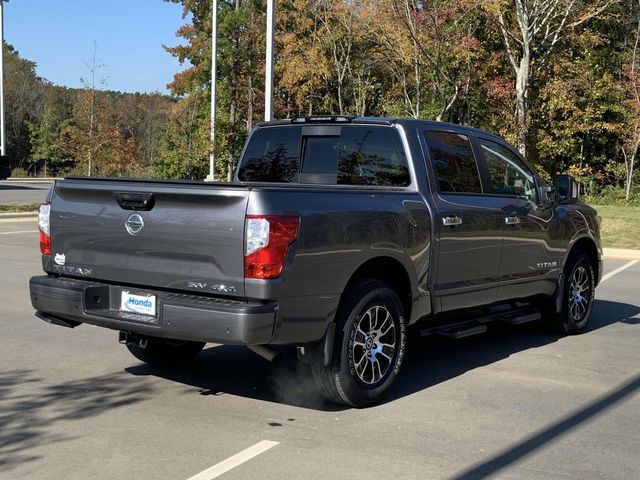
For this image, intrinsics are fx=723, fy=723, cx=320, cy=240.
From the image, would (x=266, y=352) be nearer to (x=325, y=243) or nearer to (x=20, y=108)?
(x=325, y=243)

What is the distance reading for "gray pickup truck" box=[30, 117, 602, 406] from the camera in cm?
443

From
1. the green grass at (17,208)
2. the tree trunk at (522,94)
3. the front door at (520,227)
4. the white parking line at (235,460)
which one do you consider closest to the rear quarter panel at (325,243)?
the white parking line at (235,460)

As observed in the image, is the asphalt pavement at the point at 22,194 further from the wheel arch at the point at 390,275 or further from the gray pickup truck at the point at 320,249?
the wheel arch at the point at 390,275

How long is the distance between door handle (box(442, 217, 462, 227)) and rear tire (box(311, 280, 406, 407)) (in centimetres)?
80

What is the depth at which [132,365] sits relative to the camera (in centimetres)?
619

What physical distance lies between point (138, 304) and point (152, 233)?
480 mm

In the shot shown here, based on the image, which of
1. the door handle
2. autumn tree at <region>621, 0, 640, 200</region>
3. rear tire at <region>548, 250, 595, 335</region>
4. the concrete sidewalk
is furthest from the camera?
autumn tree at <region>621, 0, 640, 200</region>

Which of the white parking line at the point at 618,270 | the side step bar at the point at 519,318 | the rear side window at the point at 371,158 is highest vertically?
the rear side window at the point at 371,158

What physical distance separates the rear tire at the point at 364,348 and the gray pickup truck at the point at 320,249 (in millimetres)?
12

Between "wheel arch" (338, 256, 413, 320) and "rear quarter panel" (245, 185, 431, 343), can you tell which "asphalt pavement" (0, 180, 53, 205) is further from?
"rear quarter panel" (245, 185, 431, 343)

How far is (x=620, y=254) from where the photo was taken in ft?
54.9

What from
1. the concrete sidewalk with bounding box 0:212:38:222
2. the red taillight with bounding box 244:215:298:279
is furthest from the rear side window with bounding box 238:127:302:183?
the concrete sidewalk with bounding box 0:212:38:222

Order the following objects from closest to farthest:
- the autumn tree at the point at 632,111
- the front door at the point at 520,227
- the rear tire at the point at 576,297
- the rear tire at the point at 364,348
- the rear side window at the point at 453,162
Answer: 1. the rear tire at the point at 364,348
2. the rear side window at the point at 453,162
3. the front door at the point at 520,227
4. the rear tire at the point at 576,297
5. the autumn tree at the point at 632,111

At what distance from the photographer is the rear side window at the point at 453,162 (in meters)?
6.01
